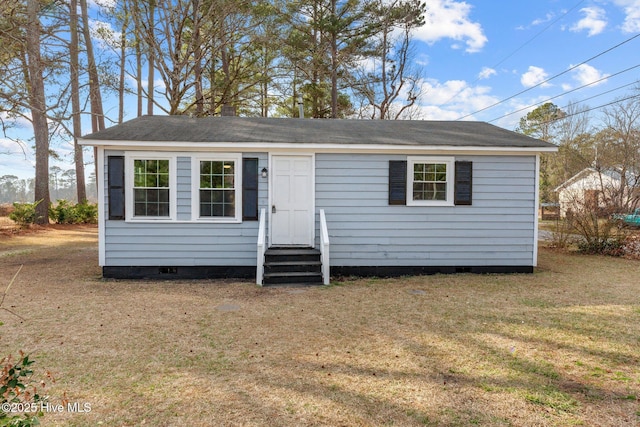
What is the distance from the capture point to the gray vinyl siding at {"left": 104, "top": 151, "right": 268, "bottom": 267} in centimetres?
698

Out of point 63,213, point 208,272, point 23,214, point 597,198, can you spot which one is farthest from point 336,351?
point 63,213

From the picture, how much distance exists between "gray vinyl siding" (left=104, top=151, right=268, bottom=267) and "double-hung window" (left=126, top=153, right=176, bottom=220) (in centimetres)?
14

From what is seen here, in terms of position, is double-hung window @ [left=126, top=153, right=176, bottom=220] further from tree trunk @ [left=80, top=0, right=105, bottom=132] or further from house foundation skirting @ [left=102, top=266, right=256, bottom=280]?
tree trunk @ [left=80, top=0, right=105, bottom=132]

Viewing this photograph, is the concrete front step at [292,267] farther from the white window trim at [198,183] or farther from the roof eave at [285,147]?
the roof eave at [285,147]

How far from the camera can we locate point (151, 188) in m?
6.98

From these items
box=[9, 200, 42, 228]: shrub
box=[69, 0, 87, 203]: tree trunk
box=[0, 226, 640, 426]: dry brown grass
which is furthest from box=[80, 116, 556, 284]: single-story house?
box=[9, 200, 42, 228]: shrub

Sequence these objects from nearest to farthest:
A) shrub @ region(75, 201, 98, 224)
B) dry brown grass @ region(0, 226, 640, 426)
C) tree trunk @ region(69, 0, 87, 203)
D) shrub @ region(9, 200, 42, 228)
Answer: dry brown grass @ region(0, 226, 640, 426) → tree trunk @ region(69, 0, 87, 203) → shrub @ region(9, 200, 42, 228) → shrub @ region(75, 201, 98, 224)

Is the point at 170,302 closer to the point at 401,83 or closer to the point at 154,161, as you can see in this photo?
the point at 154,161

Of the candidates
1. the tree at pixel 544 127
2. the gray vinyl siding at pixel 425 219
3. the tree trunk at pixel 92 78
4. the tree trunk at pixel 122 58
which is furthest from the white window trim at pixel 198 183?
the tree at pixel 544 127

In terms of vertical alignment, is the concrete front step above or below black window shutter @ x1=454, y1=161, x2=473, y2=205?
below

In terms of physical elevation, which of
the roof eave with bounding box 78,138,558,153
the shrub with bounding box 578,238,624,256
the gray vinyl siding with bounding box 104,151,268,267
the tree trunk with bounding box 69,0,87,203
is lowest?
the shrub with bounding box 578,238,624,256

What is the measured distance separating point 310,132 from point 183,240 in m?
3.48

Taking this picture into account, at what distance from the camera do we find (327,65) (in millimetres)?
17297

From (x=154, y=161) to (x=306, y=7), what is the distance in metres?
13.9
